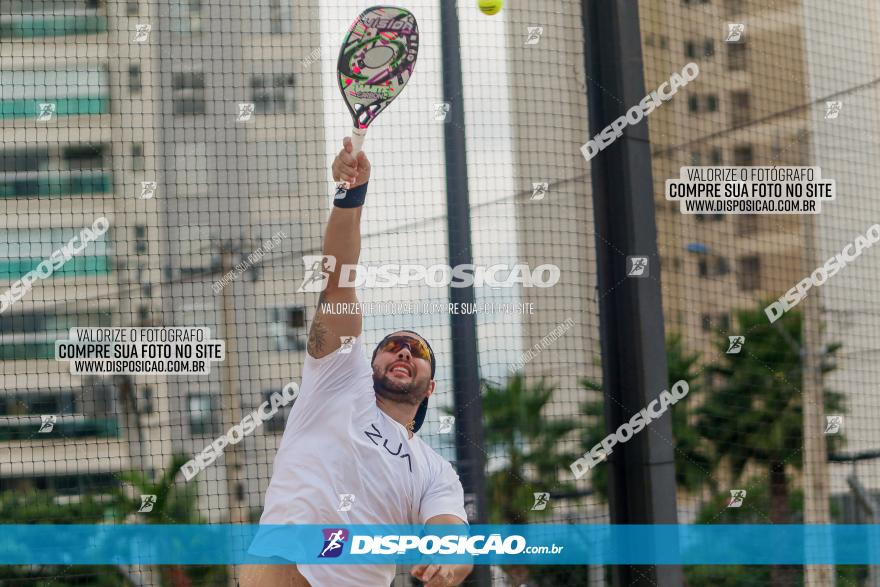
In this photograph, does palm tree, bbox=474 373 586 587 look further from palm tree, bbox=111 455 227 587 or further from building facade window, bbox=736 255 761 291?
palm tree, bbox=111 455 227 587

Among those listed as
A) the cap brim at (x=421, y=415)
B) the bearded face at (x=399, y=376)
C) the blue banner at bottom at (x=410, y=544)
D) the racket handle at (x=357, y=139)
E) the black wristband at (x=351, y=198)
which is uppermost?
the racket handle at (x=357, y=139)

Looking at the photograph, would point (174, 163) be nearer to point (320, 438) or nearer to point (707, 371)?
point (320, 438)

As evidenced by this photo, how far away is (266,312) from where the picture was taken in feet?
12.4

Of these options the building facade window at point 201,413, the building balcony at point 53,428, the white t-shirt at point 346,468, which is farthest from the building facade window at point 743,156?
the building balcony at point 53,428

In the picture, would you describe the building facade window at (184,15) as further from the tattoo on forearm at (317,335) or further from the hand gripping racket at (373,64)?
the tattoo on forearm at (317,335)

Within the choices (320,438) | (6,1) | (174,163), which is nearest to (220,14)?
(174,163)

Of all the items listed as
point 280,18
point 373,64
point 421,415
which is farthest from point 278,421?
point 280,18

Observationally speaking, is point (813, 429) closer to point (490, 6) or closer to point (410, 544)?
point (410, 544)

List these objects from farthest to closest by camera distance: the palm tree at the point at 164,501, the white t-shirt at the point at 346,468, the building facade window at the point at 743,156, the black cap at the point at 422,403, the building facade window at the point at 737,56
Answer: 1. the building facade window at the point at 737,56
2. the building facade window at the point at 743,156
3. the palm tree at the point at 164,501
4. the black cap at the point at 422,403
5. the white t-shirt at the point at 346,468

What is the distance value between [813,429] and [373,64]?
273 cm

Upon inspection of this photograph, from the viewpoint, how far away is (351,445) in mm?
3617

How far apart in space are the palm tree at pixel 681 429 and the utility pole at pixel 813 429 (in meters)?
0.51

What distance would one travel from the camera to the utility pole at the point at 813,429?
4.11m

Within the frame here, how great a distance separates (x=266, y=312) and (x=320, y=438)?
620 mm
